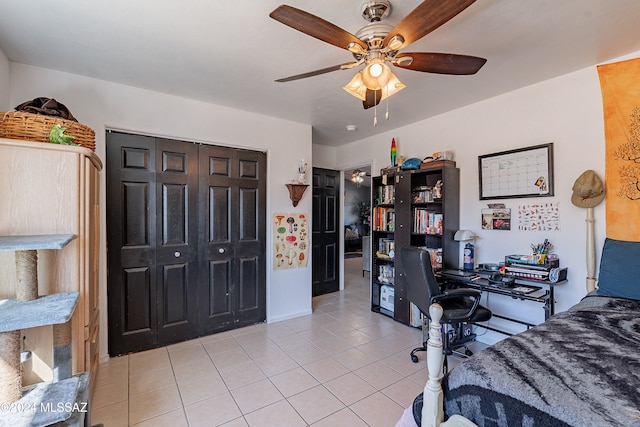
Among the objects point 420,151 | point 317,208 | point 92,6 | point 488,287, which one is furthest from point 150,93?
point 488,287

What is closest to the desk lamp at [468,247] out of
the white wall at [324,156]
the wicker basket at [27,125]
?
the white wall at [324,156]

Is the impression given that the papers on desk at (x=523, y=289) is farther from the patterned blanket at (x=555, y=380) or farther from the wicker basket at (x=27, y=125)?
the wicker basket at (x=27, y=125)

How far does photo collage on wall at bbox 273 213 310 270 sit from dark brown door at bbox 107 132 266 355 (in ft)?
0.62

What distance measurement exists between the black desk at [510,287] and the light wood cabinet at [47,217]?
114 inches

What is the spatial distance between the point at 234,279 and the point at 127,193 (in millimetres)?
1377

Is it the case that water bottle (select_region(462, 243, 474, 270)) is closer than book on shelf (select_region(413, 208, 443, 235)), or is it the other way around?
water bottle (select_region(462, 243, 474, 270))

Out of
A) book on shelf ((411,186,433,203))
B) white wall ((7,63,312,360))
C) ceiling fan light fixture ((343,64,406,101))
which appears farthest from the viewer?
book on shelf ((411,186,433,203))

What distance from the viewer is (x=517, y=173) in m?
2.67

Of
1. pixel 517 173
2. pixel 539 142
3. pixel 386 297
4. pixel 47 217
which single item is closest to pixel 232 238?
pixel 47 217

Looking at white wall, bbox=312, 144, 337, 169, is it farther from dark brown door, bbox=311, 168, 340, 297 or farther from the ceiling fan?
the ceiling fan

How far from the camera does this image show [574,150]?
7.71ft

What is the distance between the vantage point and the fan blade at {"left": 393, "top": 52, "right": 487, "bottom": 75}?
1544 mm

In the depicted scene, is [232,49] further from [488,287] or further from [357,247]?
[357,247]

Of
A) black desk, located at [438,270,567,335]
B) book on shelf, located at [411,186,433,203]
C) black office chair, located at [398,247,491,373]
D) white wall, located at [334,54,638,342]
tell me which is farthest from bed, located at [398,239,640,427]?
book on shelf, located at [411,186,433,203]
